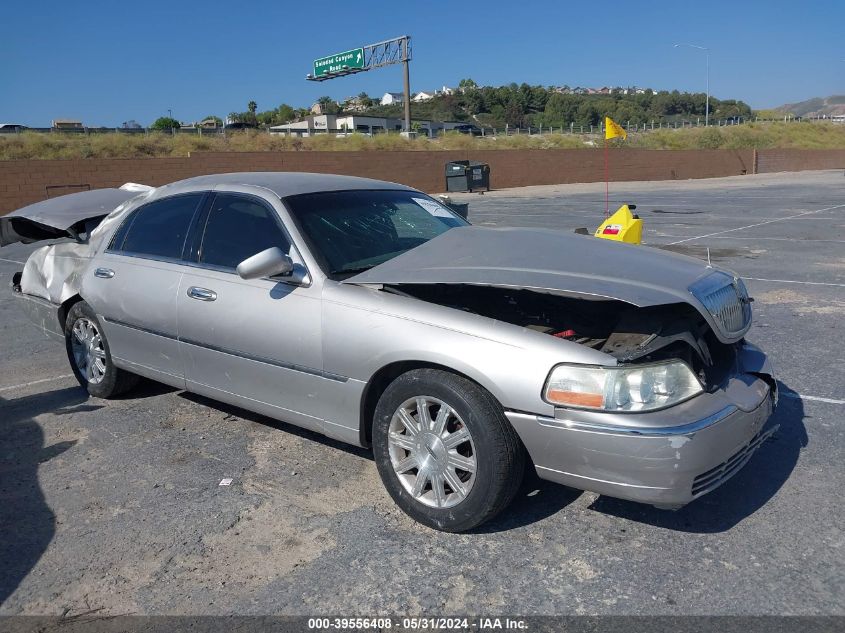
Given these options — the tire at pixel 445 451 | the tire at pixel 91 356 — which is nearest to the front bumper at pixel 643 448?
the tire at pixel 445 451

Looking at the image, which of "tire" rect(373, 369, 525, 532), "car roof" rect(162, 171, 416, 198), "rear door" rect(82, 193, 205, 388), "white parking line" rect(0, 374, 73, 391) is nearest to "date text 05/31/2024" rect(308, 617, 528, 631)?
"tire" rect(373, 369, 525, 532)

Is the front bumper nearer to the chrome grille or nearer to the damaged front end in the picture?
the damaged front end

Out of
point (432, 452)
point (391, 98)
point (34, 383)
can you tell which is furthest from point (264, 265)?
point (391, 98)

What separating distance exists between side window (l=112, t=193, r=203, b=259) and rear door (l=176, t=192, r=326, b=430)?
0.61 ft

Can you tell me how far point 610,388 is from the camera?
9.85ft

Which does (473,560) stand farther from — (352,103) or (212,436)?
(352,103)

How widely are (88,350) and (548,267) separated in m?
3.56

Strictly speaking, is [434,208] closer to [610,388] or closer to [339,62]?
[610,388]

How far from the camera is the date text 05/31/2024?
2.74 meters

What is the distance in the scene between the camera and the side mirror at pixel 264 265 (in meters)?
3.70

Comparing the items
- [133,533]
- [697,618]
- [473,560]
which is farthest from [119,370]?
[697,618]

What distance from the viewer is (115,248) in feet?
16.8

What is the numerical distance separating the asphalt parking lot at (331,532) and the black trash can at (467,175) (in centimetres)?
2940

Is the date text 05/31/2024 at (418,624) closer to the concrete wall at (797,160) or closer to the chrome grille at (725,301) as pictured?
the chrome grille at (725,301)
